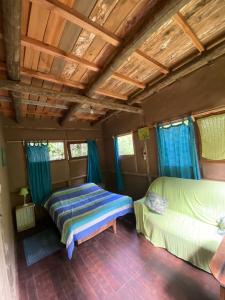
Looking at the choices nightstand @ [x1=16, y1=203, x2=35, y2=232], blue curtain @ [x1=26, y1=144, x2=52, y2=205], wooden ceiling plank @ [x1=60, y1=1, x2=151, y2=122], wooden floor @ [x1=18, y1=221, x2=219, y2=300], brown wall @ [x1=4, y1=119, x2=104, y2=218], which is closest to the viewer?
wooden ceiling plank @ [x1=60, y1=1, x2=151, y2=122]

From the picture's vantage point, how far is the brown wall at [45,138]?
11.2 ft

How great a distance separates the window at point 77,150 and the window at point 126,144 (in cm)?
113

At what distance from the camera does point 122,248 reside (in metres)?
2.33

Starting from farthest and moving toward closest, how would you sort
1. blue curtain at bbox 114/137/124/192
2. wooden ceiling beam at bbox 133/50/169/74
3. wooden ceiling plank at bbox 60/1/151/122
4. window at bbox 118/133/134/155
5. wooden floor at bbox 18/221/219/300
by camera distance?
blue curtain at bbox 114/137/124/192 < window at bbox 118/133/134/155 < wooden ceiling beam at bbox 133/50/169/74 < wooden floor at bbox 18/221/219/300 < wooden ceiling plank at bbox 60/1/151/122

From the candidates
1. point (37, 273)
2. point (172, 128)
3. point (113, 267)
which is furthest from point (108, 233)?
point (172, 128)

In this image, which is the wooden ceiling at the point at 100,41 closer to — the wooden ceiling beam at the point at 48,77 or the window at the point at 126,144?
the wooden ceiling beam at the point at 48,77

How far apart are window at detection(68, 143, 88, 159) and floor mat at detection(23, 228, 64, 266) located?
204 centimetres

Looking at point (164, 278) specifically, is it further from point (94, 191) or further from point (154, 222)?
point (94, 191)

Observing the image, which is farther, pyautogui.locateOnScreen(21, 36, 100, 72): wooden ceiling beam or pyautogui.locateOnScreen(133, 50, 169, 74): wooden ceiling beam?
pyautogui.locateOnScreen(133, 50, 169, 74): wooden ceiling beam

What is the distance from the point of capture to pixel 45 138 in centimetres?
388

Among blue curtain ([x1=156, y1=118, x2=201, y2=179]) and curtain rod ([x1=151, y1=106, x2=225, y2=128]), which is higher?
curtain rod ([x1=151, y1=106, x2=225, y2=128])

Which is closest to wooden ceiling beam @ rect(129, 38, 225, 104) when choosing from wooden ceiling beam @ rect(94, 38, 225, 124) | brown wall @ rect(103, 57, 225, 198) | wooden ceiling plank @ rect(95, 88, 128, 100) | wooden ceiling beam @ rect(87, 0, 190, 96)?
wooden ceiling beam @ rect(94, 38, 225, 124)

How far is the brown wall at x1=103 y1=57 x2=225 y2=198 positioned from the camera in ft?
7.42

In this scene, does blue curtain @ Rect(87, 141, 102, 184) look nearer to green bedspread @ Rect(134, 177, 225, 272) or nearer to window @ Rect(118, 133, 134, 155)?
window @ Rect(118, 133, 134, 155)
